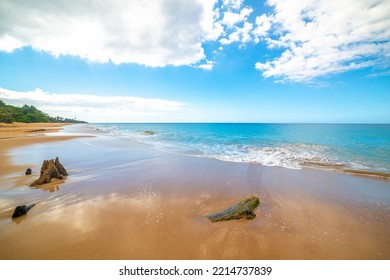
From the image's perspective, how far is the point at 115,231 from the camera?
420 centimetres

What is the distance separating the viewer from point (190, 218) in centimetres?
490

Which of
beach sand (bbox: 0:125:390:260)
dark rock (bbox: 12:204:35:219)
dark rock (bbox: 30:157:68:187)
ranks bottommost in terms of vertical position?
beach sand (bbox: 0:125:390:260)

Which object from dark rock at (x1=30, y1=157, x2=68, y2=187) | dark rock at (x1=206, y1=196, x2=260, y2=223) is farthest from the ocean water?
dark rock at (x1=30, y1=157, x2=68, y2=187)

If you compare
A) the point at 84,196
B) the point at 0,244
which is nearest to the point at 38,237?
the point at 0,244

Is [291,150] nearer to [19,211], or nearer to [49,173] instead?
[49,173]

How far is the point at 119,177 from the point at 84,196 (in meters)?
2.18

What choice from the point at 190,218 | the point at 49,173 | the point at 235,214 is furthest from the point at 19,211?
the point at 235,214

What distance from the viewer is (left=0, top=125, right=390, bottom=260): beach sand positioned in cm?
362

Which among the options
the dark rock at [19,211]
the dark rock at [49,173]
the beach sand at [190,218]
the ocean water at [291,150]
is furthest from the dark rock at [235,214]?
the dark rock at [49,173]

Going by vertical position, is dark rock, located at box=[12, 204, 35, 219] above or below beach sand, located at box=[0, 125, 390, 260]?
above

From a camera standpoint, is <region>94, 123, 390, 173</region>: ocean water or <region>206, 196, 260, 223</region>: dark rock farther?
<region>94, 123, 390, 173</region>: ocean water

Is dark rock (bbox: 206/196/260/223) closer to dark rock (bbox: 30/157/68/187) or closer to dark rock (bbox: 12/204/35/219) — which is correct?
dark rock (bbox: 12/204/35/219)

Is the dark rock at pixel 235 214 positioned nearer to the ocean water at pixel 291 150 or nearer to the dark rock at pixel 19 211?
the dark rock at pixel 19 211

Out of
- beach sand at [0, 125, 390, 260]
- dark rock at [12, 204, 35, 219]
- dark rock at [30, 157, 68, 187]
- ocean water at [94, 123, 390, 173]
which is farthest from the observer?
ocean water at [94, 123, 390, 173]
